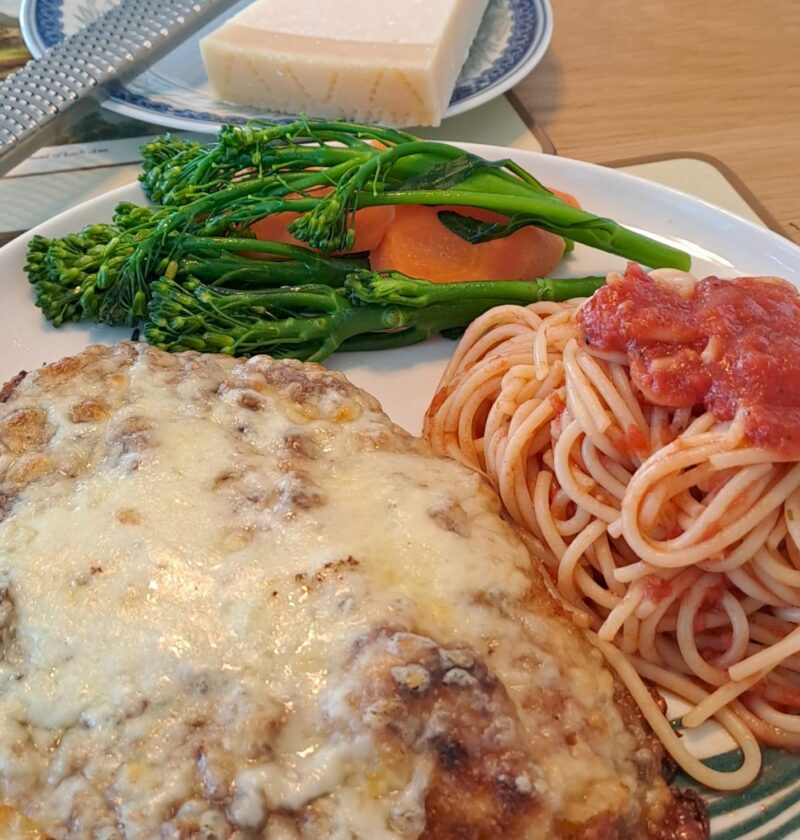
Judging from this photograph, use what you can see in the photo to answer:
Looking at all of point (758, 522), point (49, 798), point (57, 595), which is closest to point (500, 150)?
point (758, 522)

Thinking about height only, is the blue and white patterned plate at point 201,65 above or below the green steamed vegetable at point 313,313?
above

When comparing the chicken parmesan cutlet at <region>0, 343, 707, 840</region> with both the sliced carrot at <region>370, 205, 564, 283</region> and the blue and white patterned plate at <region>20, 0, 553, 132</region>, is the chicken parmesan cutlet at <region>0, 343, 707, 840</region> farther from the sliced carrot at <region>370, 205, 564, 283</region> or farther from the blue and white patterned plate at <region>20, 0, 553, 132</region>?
the blue and white patterned plate at <region>20, 0, 553, 132</region>

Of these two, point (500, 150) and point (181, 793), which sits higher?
point (500, 150)

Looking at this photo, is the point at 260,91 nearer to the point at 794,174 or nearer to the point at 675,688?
the point at 794,174

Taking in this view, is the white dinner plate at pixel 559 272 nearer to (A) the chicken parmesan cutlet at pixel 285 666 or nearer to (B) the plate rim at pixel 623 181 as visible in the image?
(B) the plate rim at pixel 623 181

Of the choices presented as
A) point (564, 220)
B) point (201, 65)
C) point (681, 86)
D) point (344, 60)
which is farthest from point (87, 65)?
point (681, 86)

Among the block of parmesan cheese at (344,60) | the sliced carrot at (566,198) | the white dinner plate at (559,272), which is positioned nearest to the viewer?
the white dinner plate at (559,272)

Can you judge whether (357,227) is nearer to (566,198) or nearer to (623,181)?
(566,198)

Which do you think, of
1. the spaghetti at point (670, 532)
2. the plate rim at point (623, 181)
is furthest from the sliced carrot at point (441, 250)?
the spaghetti at point (670, 532)
